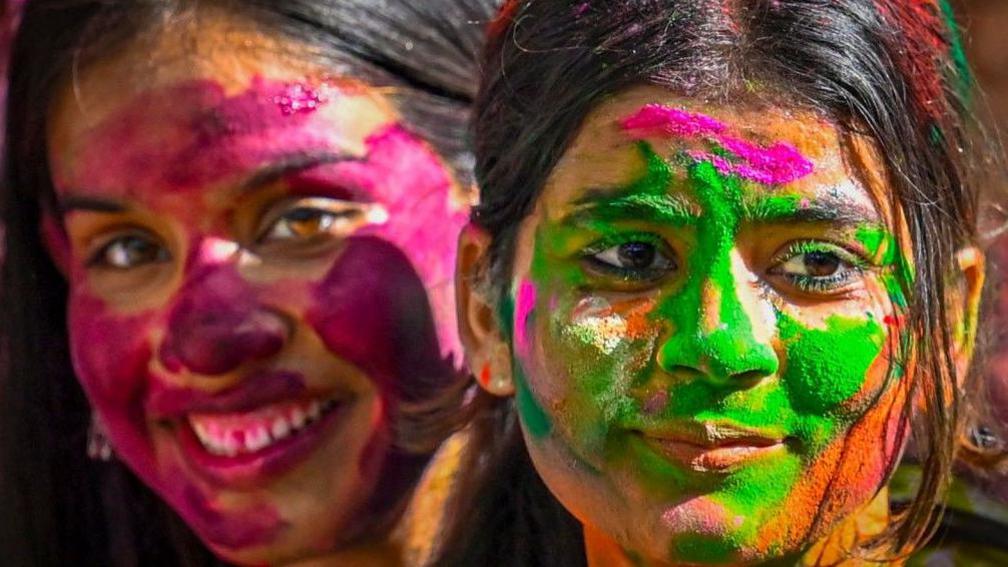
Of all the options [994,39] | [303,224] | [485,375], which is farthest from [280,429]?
[994,39]

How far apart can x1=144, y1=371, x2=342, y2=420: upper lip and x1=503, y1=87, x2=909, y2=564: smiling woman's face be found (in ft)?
1.92

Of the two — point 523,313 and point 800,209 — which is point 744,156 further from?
point 523,313

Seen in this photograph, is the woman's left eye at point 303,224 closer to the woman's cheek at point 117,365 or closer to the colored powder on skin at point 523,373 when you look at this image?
the woman's cheek at point 117,365

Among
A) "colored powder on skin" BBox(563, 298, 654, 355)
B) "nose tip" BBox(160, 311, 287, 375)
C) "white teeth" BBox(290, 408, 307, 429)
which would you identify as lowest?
"white teeth" BBox(290, 408, 307, 429)

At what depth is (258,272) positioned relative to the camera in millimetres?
1977

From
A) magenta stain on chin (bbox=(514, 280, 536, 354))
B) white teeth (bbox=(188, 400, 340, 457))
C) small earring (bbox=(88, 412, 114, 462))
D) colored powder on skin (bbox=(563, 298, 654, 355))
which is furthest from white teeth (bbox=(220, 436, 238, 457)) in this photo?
colored powder on skin (bbox=(563, 298, 654, 355))

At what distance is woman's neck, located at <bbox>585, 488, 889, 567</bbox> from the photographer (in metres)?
1.67

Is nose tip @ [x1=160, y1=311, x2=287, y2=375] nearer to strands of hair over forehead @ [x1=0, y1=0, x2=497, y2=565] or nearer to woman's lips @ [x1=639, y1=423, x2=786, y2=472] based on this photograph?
strands of hair over forehead @ [x1=0, y1=0, x2=497, y2=565]

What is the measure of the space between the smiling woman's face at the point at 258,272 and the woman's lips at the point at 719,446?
65cm

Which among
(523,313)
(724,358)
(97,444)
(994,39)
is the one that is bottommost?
(97,444)

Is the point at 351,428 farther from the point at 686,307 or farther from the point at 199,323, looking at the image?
the point at 686,307

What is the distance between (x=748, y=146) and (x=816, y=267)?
0.16 m

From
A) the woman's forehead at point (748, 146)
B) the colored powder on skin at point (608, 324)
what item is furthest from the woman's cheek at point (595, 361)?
the woman's forehead at point (748, 146)

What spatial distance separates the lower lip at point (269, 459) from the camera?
2.02 meters
